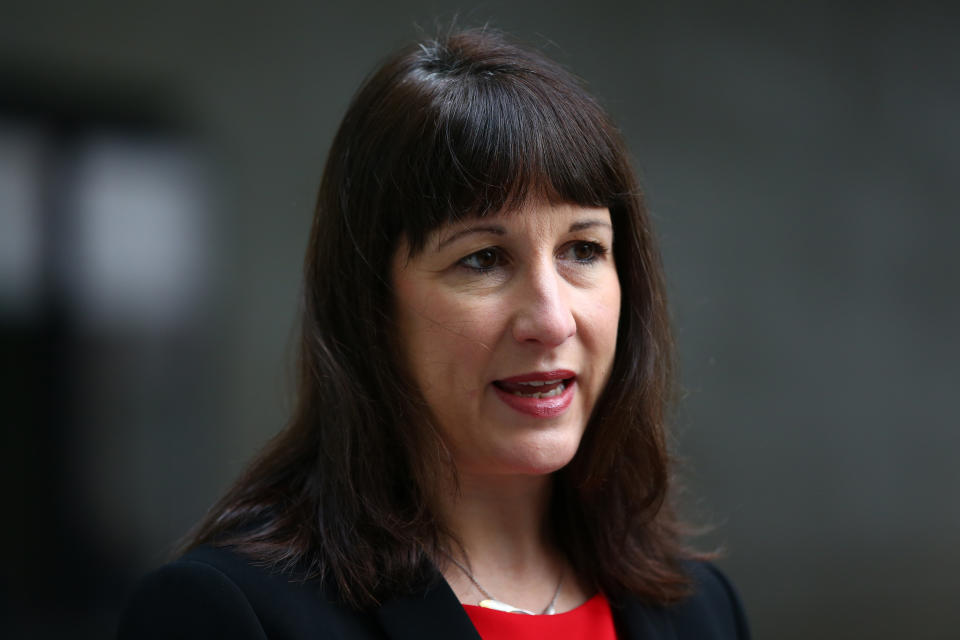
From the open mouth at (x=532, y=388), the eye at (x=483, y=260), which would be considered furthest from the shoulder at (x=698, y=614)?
the eye at (x=483, y=260)

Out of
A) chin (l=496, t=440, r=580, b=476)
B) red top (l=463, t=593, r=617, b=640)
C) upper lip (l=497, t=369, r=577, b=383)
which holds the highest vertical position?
upper lip (l=497, t=369, r=577, b=383)

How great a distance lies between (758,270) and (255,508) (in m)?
4.65

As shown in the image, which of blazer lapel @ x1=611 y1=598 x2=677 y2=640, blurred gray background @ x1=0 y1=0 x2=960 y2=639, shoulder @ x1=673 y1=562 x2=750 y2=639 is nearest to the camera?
blazer lapel @ x1=611 y1=598 x2=677 y2=640

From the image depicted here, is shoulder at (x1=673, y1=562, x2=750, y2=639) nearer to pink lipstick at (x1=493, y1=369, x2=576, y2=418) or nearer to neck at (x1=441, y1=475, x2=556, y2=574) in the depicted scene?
neck at (x1=441, y1=475, x2=556, y2=574)

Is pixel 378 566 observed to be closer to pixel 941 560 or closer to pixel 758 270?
pixel 758 270

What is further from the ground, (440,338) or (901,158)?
(901,158)

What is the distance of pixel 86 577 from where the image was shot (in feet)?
14.0

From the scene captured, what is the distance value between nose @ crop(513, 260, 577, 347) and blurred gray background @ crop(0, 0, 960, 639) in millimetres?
1647

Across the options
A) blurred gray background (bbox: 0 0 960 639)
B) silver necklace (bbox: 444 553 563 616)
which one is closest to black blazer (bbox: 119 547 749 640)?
silver necklace (bbox: 444 553 563 616)

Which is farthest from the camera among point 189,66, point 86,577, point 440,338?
point 189,66

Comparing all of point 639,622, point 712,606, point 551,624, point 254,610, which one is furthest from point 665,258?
point 254,610

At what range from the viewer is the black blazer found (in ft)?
5.45

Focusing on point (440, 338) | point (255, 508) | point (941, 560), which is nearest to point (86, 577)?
point (255, 508)

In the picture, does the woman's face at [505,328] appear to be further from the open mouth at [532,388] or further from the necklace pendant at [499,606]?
the necklace pendant at [499,606]
